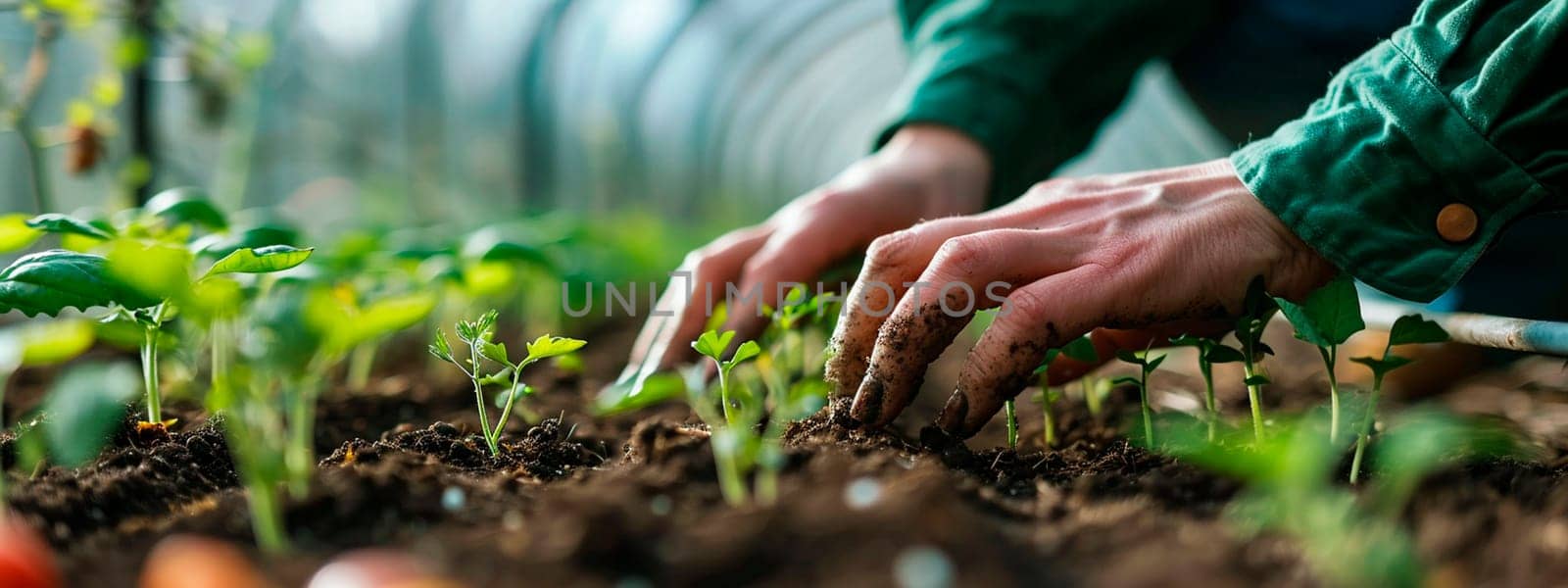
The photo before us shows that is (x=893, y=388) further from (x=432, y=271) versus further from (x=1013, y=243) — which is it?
(x=432, y=271)

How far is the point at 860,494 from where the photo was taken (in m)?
0.80

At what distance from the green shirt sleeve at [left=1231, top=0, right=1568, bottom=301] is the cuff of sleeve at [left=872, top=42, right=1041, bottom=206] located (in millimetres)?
783

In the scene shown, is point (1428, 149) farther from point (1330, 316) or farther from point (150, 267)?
point (150, 267)

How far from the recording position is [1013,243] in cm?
124

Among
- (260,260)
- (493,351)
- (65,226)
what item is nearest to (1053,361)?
(493,351)

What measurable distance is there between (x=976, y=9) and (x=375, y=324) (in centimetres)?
160

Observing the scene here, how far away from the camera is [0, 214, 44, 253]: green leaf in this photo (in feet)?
3.73

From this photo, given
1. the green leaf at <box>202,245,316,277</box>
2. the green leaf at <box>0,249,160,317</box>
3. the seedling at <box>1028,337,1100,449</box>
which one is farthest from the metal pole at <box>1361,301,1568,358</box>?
the green leaf at <box>0,249,160,317</box>

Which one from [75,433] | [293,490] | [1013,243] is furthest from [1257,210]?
[75,433]

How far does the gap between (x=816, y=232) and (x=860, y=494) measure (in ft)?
3.05

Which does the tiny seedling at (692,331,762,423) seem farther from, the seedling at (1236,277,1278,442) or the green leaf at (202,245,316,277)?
the seedling at (1236,277,1278,442)

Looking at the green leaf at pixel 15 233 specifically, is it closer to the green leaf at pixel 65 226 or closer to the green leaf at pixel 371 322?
the green leaf at pixel 65 226

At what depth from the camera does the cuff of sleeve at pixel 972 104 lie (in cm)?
197

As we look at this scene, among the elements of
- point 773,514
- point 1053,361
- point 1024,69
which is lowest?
point 1053,361
